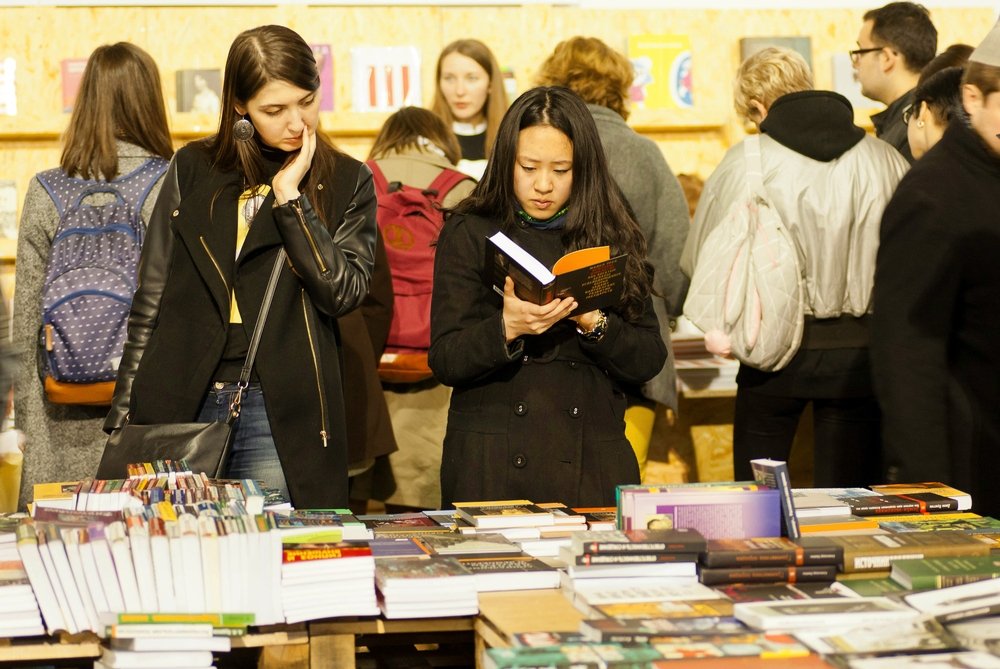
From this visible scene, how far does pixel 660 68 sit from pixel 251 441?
135 inches

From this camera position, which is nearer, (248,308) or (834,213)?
(248,308)

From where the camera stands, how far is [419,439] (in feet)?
14.3

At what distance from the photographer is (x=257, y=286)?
3041 mm

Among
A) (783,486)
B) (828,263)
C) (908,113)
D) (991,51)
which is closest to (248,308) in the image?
(783,486)

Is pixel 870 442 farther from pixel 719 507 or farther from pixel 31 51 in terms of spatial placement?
pixel 31 51

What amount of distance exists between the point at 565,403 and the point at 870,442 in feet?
4.80

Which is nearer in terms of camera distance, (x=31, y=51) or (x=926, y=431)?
(x=926, y=431)

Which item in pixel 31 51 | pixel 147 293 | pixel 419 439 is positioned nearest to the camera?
pixel 147 293

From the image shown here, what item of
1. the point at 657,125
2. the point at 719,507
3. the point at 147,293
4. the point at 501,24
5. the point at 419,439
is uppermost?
the point at 501,24

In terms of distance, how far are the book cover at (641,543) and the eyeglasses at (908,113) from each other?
239 centimetres

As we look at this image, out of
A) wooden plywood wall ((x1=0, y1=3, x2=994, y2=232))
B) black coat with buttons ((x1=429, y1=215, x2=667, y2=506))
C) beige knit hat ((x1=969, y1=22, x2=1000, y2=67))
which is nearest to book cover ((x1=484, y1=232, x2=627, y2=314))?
black coat with buttons ((x1=429, y1=215, x2=667, y2=506))

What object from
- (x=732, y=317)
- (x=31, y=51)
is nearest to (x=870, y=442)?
(x=732, y=317)

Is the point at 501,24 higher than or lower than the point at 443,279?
higher

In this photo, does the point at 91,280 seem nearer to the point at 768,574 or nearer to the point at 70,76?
the point at 70,76
